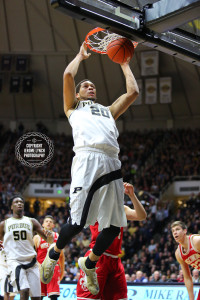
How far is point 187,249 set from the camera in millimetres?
8000

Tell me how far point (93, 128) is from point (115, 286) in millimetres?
2241

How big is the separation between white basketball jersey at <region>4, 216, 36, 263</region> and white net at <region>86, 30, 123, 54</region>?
3.66 meters

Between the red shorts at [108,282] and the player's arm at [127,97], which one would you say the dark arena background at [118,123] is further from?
the player's arm at [127,97]

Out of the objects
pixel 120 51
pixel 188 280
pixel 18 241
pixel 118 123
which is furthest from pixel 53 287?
pixel 118 123

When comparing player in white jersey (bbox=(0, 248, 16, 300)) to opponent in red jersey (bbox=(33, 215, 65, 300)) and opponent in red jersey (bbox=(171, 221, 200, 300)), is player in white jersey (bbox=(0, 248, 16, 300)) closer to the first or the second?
opponent in red jersey (bbox=(33, 215, 65, 300))

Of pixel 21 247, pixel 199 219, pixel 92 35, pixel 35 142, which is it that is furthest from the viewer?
pixel 35 142

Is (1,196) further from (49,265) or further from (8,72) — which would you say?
(49,265)

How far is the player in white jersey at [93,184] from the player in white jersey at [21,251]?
3.27m

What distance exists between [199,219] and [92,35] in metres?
13.7

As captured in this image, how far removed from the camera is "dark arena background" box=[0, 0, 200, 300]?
20812mm

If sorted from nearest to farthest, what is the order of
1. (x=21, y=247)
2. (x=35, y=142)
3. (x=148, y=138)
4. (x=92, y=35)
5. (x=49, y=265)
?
(x=49, y=265) → (x=92, y=35) → (x=21, y=247) → (x=35, y=142) → (x=148, y=138)

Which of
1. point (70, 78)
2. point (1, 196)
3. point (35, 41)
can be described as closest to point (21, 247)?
point (70, 78)

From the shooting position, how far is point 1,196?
74.9ft

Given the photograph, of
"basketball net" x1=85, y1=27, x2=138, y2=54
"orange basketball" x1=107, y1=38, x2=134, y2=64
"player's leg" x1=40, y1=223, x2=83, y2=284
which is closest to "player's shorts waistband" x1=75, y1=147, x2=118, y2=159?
"player's leg" x1=40, y1=223, x2=83, y2=284
